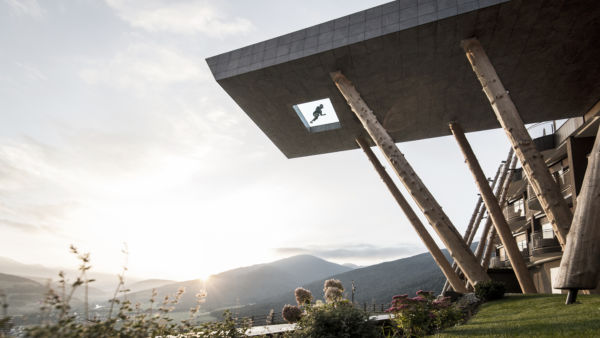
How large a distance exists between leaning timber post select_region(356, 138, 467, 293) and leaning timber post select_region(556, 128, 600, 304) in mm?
7542

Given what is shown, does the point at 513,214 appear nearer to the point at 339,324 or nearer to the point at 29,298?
the point at 339,324

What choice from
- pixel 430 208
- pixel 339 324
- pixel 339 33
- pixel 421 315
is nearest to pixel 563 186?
pixel 430 208

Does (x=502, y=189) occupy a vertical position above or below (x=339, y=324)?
above

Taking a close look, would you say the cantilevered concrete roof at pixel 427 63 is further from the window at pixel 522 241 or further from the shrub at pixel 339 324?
the window at pixel 522 241

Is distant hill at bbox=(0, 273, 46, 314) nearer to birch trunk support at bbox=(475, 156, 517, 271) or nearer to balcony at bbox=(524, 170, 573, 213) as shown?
birch trunk support at bbox=(475, 156, 517, 271)

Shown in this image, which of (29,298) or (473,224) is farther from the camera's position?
(473,224)

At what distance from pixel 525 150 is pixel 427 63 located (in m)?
4.77

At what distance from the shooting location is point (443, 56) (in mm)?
12602

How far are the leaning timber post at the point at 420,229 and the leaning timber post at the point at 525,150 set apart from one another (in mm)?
5011

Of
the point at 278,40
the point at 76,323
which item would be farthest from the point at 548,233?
the point at 76,323

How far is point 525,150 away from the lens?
1004 cm

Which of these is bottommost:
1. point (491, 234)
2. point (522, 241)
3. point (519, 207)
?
point (491, 234)

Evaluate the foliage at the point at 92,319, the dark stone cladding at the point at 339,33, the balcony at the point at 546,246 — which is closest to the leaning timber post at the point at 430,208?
the dark stone cladding at the point at 339,33

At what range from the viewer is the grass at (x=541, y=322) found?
5.86 m
